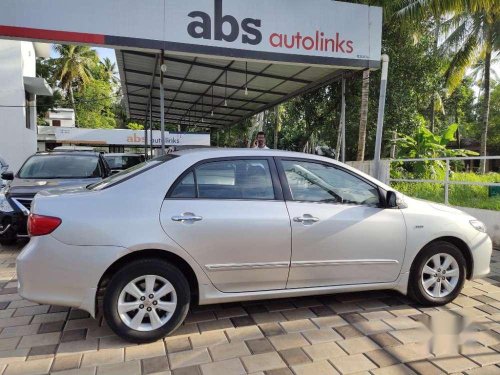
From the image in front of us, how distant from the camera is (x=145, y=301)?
11.2 ft

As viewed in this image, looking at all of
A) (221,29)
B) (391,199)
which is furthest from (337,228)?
(221,29)

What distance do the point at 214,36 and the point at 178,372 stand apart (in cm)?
594

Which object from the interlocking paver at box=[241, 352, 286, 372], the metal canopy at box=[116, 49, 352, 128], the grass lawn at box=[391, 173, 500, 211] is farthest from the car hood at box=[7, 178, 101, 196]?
the grass lawn at box=[391, 173, 500, 211]

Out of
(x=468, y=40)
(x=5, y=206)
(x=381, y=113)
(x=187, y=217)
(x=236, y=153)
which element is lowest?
(x=5, y=206)

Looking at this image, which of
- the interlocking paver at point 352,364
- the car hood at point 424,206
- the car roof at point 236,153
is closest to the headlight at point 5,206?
the car roof at point 236,153

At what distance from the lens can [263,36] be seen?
7.67m

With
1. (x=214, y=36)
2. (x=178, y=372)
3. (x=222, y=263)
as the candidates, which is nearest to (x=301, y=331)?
(x=222, y=263)

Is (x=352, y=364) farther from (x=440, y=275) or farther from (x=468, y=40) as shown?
(x=468, y=40)

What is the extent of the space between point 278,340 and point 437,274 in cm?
187

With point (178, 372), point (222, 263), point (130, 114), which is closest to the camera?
point (178, 372)

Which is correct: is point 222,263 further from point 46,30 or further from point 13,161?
point 13,161

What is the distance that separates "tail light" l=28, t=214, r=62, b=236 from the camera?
3254 mm

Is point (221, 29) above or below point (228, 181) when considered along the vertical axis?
above

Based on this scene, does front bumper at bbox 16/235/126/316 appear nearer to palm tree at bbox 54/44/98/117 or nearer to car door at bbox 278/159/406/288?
car door at bbox 278/159/406/288
